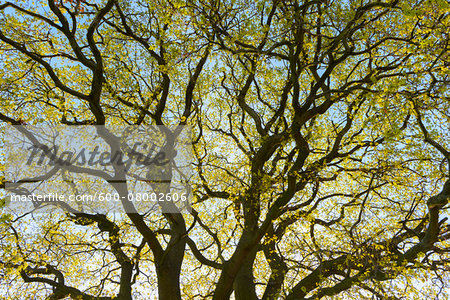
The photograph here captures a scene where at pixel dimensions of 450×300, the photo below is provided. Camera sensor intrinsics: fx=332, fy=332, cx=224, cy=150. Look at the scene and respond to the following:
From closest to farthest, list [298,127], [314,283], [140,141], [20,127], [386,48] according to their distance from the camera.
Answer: [298,127] < [20,127] < [314,283] < [386,48] < [140,141]

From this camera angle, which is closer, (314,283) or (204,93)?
(314,283)

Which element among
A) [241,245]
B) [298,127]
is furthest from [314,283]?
[298,127]

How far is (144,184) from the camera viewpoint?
11.9 metres

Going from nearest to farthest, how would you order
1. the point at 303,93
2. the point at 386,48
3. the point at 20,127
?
the point at 20,127, the point at 386,48, the point at 303,93

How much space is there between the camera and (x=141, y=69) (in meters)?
11.6

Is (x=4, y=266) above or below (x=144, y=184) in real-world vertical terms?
below

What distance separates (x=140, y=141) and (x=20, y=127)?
11.6 ft

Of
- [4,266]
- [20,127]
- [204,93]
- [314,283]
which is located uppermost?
[204,93]

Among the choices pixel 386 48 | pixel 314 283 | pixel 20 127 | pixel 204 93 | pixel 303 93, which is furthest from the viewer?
pixel 303 93

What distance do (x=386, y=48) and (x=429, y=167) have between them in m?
3.91

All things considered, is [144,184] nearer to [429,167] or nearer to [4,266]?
[4,266]

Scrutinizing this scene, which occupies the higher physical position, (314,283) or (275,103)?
(275,103)

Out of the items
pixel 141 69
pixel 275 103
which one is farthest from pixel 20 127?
pixel 275 103

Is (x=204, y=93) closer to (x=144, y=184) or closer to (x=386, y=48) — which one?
(x=144, y=184)
